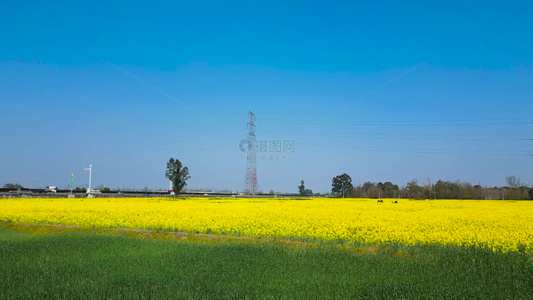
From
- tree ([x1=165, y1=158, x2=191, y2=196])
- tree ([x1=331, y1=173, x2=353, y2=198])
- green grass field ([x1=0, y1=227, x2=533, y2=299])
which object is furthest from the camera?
tree ([x1=331, y1=173, x2=353, y2=198])

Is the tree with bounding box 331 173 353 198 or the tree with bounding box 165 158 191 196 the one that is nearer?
the tree with bounding box 165 158 191 196

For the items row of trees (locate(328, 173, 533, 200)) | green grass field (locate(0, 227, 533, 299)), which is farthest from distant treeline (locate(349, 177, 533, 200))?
green grass field (locate(0, 227, 533, 299))

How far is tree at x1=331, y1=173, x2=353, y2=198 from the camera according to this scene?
126825 mm

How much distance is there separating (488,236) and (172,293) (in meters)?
12.4

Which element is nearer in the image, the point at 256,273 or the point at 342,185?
the point at 256,273

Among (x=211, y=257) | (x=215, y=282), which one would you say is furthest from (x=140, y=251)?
(x=215, y=282)

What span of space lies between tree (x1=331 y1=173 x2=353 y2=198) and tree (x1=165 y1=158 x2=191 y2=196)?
62246mm

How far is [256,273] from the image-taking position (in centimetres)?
819

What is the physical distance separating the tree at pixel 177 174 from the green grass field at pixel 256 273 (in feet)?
235

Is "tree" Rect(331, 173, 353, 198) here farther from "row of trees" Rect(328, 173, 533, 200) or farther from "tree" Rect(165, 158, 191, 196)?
"tree" Rect(165, 158, 191, 196)

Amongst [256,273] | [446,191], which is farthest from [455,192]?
[256,273]

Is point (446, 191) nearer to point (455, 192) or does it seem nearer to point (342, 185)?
point (455, 192)

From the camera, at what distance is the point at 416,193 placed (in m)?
94.7

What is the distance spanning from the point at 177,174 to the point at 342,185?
65609 millimetres
